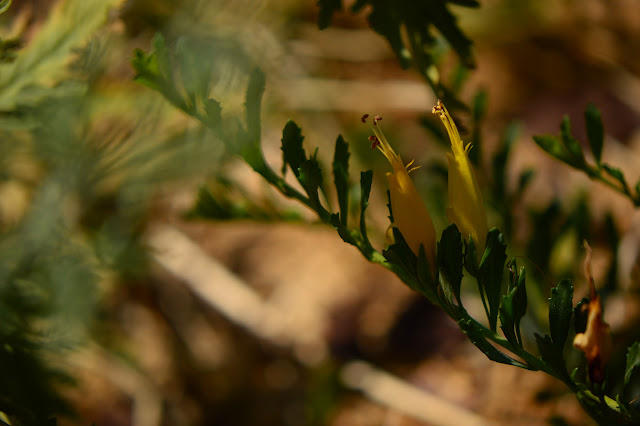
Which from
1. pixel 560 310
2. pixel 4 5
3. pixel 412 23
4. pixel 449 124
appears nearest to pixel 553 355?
pixel 560 310

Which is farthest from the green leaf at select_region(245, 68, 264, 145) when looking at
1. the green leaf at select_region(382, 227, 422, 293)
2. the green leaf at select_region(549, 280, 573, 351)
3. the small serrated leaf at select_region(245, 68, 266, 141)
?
the green leaf at select_region(549, 280, 573, 351)

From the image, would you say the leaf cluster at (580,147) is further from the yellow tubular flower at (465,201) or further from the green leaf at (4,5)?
the green leaf at (4,5)

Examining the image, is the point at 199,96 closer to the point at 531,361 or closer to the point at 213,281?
the point at 531,361

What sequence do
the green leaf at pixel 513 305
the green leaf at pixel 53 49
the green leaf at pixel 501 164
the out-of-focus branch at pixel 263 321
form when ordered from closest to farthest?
1. the green leaf at pixel 513 305
2. the green leaf at pixel 53 49
3. the green leaf at pixel 501 164
4. the out-of-focus branch at pixel 263 321

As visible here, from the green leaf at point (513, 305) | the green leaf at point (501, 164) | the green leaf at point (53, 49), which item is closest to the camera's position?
the green leaf at point (513, 305)

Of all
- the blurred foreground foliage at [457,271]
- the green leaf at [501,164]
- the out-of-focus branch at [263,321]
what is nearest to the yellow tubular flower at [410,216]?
the blurred foreground foliage at [457,271]
